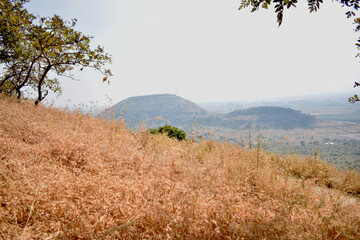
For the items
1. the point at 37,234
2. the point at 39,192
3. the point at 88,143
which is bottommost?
the point at 37,234

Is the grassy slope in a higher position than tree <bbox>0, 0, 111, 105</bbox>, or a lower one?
lower

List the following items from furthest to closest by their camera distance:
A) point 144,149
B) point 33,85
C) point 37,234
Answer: point 33,85, point 144,149, point 37,234

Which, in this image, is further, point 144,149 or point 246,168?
point 144,149

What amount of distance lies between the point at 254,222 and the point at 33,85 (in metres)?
11.8

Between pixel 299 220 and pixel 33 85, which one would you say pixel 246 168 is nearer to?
pixel 299 220

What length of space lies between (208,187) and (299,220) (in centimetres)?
116

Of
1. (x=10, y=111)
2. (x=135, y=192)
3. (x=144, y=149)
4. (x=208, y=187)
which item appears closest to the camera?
(x=135, y=192)

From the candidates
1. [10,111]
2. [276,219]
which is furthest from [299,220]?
[10,111]

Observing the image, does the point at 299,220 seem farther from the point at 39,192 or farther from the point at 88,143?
the point at 88,143

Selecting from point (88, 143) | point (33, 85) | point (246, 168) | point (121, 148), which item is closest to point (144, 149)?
point (121, 148)

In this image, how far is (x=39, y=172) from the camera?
2.35m

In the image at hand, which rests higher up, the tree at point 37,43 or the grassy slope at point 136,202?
the tree at point 37,43

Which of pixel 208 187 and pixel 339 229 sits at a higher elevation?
pixel 208 187

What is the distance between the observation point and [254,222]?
1.92 meters
